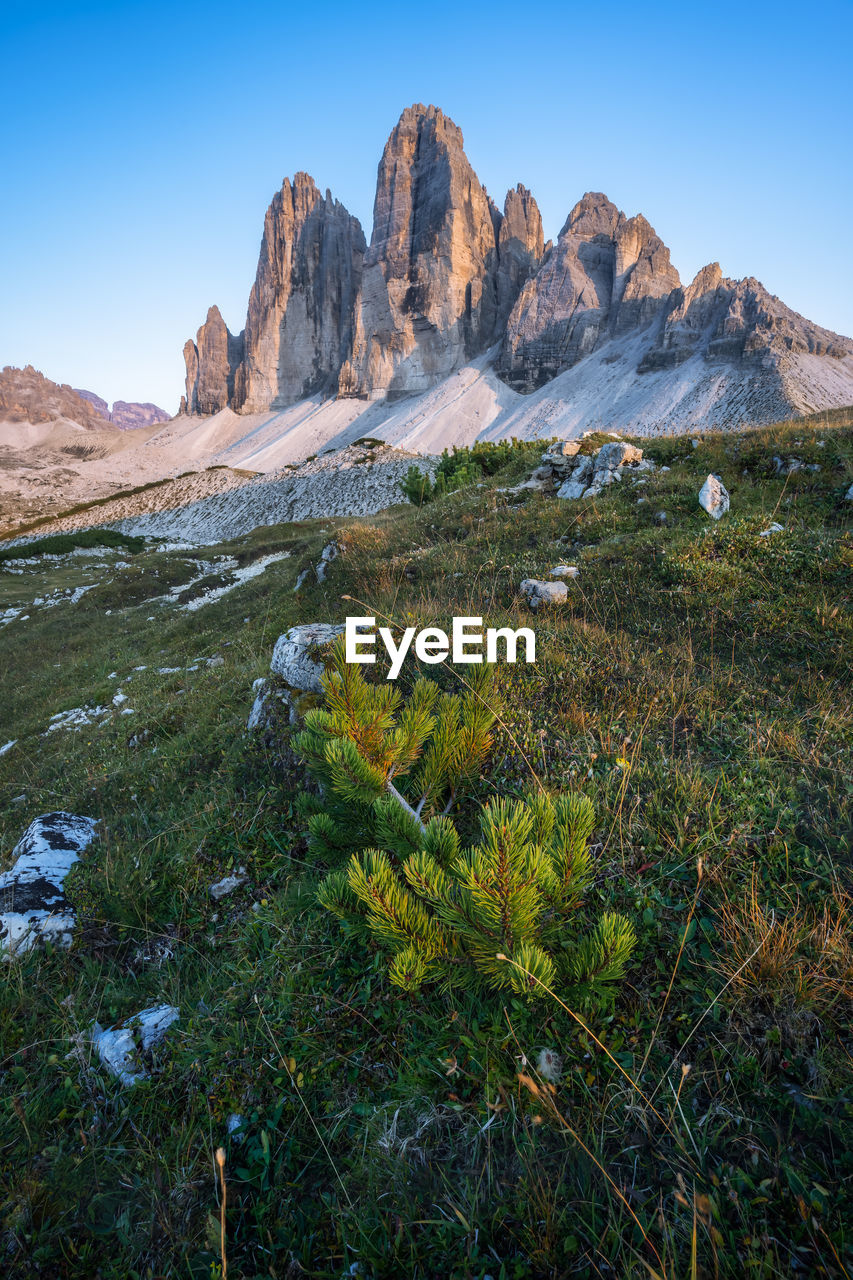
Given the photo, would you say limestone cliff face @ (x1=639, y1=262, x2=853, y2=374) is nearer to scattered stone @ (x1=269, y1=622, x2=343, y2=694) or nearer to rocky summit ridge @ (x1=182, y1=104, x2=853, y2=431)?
rocky summit ridge @ (x1=182, y1=104, x2=853, y2=431)

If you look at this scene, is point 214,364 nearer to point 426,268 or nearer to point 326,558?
point 426,268

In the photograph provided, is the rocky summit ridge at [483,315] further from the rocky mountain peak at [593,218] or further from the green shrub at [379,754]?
the green shrub at [379,754]

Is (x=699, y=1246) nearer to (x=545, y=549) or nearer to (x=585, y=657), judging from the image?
(x=585, y=657)

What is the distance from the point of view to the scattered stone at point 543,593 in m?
7.29

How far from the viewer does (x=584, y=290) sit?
100500 millimetres

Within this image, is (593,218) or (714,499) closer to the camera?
(714,499)

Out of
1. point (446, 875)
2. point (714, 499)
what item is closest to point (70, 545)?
point (714, 499)

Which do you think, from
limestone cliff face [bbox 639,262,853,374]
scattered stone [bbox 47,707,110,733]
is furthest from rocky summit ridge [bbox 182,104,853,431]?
scattered stone [bbox 47,707,110,733]

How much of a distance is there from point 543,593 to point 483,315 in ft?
427

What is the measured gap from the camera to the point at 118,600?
22.7m

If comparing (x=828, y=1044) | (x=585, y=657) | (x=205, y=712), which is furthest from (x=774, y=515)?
(x=205, y=712)

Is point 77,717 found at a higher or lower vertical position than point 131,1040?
lower

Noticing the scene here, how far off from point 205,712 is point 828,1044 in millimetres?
7202

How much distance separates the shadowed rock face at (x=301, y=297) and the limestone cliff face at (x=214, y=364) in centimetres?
1444
